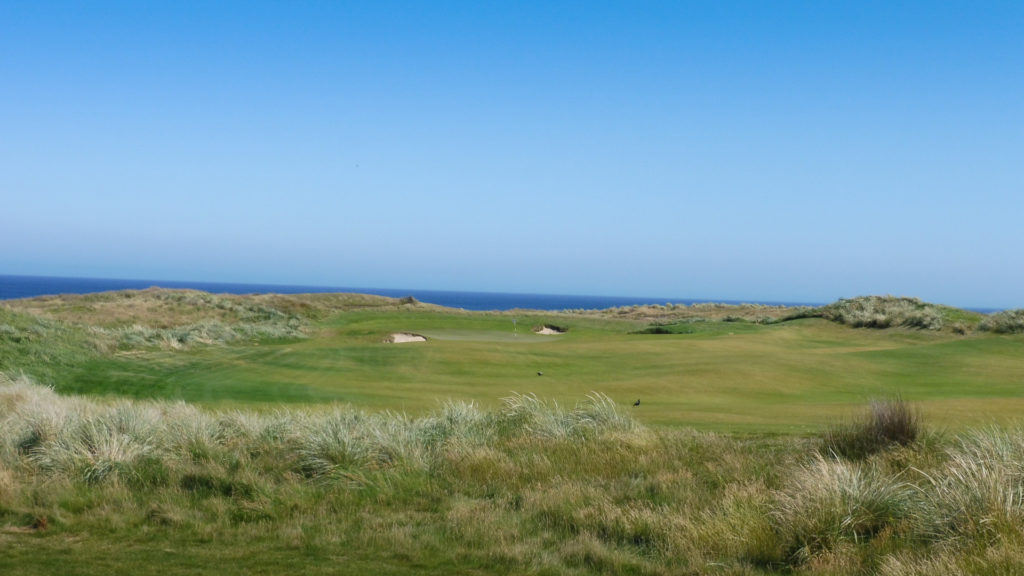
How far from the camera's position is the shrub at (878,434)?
9.32 metres

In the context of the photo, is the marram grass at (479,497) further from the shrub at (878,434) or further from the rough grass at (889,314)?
the rough grass at (889,314)

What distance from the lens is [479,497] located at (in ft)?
28.0

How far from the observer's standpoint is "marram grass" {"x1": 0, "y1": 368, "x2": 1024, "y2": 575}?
20.7 feet

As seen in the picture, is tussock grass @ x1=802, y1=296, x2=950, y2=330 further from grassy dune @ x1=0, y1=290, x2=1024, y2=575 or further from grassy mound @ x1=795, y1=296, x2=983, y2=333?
grassy dune @ x1=0, y1=290, x2=1024, y2=575

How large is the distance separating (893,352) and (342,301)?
45093mm

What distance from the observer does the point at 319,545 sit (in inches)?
273

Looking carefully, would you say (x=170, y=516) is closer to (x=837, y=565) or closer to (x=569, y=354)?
(x=837, y=565)

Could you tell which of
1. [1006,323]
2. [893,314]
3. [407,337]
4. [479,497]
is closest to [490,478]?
[479,497]

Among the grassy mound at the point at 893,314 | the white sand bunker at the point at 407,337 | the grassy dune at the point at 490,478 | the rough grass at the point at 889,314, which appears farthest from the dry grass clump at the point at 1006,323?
the white sand bunker at the point at 407,337

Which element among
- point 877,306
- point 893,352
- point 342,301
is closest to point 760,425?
point 893,352

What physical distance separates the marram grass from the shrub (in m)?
0.17

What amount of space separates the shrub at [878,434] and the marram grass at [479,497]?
17cm

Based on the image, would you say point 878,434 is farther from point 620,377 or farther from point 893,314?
point 893,314

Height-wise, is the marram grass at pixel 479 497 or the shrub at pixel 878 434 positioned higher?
the shrub at pixel 878 434
